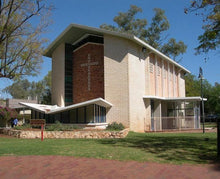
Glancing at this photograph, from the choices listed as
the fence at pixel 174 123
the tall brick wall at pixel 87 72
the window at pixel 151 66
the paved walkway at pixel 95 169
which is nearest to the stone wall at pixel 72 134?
the tall brick wall at pixel 87 72

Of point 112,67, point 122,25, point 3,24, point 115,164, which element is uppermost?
point 122,25

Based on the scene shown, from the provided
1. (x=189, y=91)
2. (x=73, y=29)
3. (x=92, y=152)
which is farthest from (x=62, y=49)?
(x=189, y=91)

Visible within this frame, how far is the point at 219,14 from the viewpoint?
10891 millimetres

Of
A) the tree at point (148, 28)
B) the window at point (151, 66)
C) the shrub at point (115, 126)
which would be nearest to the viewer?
the shrub at point (115, 126)

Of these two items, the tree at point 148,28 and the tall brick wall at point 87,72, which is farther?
the tree at point 148,28

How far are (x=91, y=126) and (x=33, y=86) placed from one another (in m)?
71.6

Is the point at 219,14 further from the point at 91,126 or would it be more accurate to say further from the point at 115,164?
the point at 91,126

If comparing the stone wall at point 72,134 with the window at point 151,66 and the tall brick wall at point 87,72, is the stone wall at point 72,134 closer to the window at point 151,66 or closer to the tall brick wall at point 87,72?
the tall brick wall at point 87,72

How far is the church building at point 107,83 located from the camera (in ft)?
64.8

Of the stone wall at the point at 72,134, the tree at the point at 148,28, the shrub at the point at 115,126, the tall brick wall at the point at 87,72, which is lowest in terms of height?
the stone wall at the point at 72,134

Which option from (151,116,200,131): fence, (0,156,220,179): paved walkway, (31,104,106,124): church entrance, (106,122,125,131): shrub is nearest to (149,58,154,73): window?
(151,116,200,131): fence

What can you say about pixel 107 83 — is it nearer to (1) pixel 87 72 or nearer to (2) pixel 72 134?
(1) pixel 87 72

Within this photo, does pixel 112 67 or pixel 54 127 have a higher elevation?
pixel 112 67

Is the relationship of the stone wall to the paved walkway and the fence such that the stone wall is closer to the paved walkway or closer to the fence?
the fence
